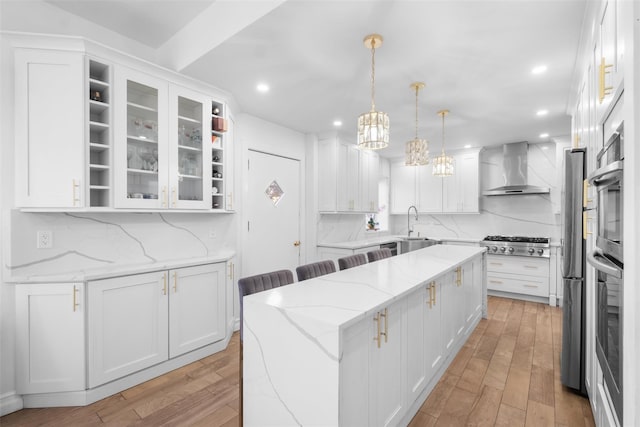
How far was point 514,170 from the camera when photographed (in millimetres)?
5027

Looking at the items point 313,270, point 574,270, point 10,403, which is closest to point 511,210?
point 574,270

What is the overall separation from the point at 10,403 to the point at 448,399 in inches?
118

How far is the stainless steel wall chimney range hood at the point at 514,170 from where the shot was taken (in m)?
4.95

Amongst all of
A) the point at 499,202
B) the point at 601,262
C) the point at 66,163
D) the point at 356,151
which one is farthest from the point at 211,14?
the point at 499,202

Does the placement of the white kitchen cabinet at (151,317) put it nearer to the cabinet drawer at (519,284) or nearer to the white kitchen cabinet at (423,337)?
the white kitchen cabinet at (423,337)

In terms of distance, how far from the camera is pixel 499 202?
5.40 metres

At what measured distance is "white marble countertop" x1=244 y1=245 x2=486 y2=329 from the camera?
1.35m

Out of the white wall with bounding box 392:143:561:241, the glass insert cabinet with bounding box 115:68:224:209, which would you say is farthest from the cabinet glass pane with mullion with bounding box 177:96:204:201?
the white wall with bounding box 392:143:561:241

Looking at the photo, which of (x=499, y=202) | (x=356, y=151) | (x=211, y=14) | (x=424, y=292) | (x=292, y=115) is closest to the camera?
(x=424, y=292)

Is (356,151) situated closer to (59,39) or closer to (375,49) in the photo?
(375,49)

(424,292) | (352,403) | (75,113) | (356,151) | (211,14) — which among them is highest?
(211,14)

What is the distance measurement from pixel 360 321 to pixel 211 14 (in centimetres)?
236

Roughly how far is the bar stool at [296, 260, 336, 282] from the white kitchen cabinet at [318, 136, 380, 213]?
7.11ft

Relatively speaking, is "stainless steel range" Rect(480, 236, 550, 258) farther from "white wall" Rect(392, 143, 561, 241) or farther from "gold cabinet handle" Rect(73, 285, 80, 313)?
"gold cabinet handle" Rect(73, 285, 80, 313)
